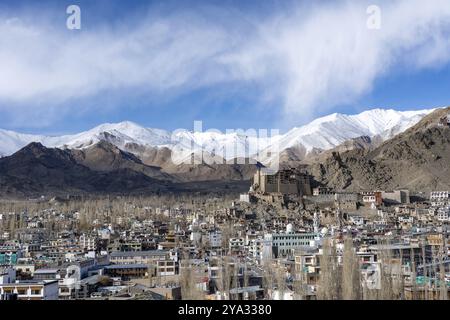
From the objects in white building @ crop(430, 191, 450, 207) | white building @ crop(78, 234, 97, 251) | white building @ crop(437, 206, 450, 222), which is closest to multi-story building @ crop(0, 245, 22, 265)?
white building @ crop(78, 234, 97, 251)

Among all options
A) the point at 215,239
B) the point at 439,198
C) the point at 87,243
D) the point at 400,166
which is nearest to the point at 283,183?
the point at 439,198

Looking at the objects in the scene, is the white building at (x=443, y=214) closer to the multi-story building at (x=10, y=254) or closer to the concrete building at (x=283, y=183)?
the concrete building at (x=283, y=183)

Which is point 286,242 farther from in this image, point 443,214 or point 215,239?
point 443,214

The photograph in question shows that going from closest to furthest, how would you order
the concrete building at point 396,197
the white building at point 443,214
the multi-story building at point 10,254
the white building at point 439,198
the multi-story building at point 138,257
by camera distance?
1. the multi-story building at point 138,257
2. the multi-story building at point 10,254
3. the white building at point 443,214
4. the white building at point 439,198
5. the concrete building at point 396,197

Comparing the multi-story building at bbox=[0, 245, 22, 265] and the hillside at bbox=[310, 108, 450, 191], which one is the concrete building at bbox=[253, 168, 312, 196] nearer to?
the hillside at bbox=[310, 108, 450, 191]

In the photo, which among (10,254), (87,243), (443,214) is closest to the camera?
(10,254)

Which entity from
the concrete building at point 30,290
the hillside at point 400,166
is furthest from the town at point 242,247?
the hillside at point 400,166

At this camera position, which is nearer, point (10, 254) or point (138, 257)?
point (138, 257)
